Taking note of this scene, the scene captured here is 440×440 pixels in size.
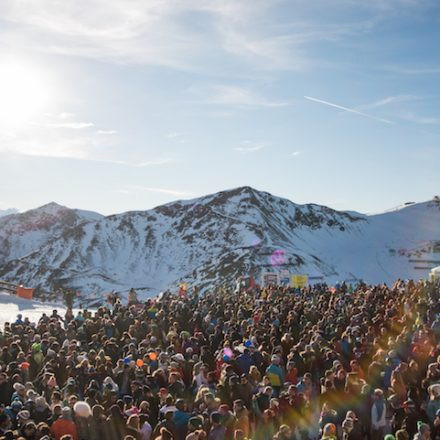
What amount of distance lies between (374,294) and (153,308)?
9.64m

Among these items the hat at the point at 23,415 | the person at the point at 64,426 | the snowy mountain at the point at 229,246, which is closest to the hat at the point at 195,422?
the person at the point at 64,426

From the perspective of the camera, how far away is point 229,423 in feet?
28.1

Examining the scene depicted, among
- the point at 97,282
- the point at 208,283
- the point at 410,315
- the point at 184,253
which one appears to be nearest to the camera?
the point at 410,315

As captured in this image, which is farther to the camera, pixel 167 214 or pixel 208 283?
pixel 167 214

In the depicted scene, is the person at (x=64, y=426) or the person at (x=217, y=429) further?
the person at (x=64, y=426)

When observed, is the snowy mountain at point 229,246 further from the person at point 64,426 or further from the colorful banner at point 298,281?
the person at point 64,426

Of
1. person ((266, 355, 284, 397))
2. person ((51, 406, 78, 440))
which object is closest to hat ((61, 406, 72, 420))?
person ((51, 406, 78, 440))

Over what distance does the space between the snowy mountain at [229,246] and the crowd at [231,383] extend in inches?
2622

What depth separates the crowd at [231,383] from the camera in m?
8.72

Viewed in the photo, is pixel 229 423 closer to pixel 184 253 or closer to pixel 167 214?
pixel 184 253

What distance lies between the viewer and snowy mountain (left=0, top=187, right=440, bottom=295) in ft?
328

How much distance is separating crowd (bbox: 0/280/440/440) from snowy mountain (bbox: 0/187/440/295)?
66606 mm

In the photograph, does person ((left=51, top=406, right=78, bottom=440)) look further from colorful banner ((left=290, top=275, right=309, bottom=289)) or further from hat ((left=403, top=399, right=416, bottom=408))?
colorful banner ((left=290, top=275, right=309, bottom=289))

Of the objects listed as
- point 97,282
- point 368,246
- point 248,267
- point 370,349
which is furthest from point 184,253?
point 370,349
